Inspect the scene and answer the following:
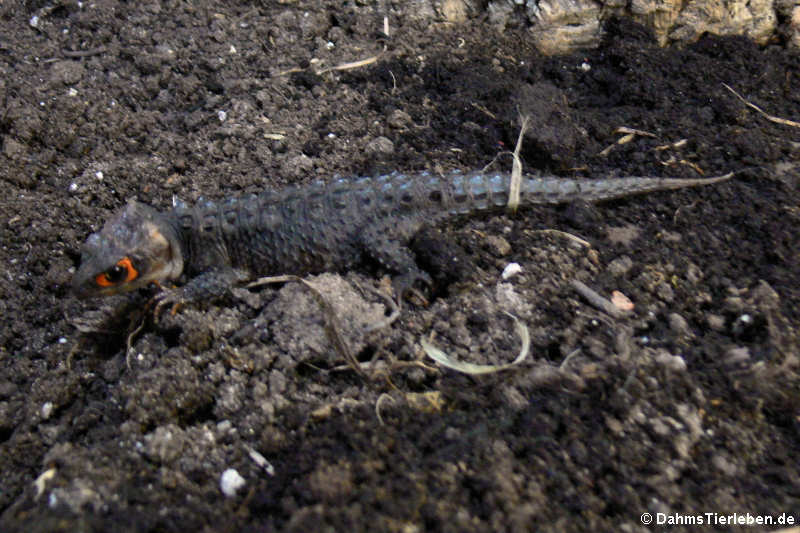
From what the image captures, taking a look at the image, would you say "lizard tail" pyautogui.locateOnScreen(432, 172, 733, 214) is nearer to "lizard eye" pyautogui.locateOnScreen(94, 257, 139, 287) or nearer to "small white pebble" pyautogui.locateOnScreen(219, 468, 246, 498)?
"lizard eye" pyautogui.locateOnScreen(94, 257, 139, 287)

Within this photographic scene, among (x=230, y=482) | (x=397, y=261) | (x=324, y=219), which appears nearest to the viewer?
(x=230, y=482)

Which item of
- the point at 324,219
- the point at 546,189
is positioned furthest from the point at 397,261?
the point at 546,189

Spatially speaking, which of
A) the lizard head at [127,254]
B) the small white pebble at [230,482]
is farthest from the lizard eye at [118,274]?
the small white pebble at [230,482]

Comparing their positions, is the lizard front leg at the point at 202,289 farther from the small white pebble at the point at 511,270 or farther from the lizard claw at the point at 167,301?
the small white pebble at the point at 511,270

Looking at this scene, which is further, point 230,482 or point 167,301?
point 167,301

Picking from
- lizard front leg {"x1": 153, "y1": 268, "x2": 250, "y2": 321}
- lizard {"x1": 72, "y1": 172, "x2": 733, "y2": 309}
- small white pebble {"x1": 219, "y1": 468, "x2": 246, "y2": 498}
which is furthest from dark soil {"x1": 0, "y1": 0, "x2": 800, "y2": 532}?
lizard front leg {"x1": 153, "y1": 268, "x2": 250, "y2": 321}

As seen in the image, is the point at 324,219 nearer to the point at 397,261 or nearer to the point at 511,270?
the point at 397,261
